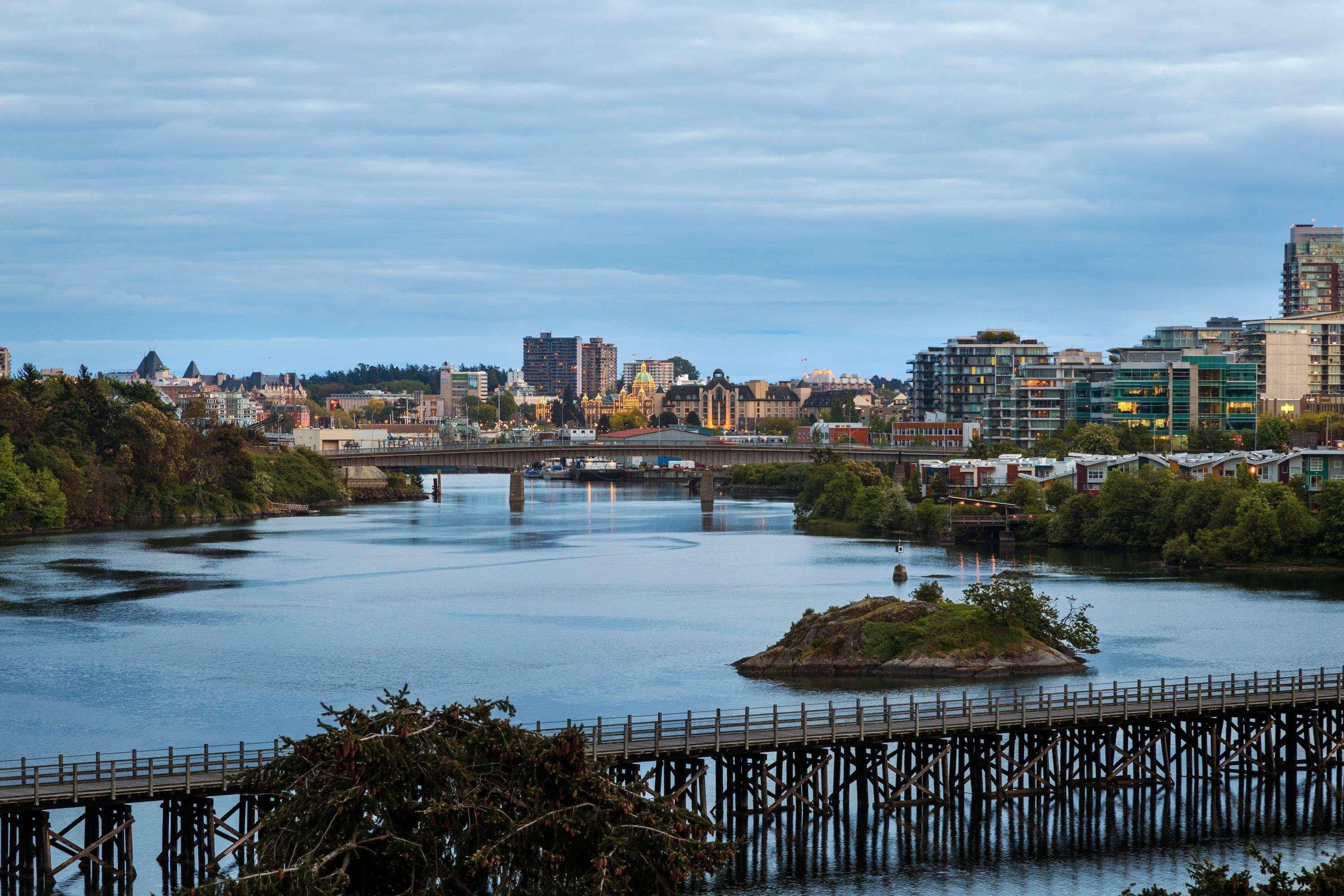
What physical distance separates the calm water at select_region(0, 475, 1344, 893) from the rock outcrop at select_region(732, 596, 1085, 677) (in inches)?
63.3

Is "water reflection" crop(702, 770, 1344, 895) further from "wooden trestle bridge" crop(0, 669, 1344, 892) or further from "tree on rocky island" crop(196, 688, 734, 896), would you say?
"tree on rocky island" crop(196, 688, 734, 896)

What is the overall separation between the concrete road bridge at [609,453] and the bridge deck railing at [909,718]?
129421 millimetres

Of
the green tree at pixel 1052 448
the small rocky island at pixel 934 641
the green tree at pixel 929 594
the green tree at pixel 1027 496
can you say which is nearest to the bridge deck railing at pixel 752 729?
the small rocky island at pixel 934 641

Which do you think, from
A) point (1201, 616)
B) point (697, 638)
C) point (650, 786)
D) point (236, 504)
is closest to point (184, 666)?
point (697, 638)

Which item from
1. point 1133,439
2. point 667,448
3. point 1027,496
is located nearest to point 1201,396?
point 1133,439

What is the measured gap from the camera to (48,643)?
7600 cm

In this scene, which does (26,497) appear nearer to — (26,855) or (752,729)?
(26,855)

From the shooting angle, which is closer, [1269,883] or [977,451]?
[1269,883]

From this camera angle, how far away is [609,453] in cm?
19000

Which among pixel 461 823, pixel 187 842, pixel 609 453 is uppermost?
pixel 609 453

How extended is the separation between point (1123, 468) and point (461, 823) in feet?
391

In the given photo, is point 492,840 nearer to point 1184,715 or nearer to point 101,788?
point 101,788

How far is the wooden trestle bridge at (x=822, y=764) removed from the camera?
132 feet

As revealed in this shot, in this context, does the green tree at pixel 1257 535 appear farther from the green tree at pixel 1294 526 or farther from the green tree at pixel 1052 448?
the green tree at pixel 1052 448
